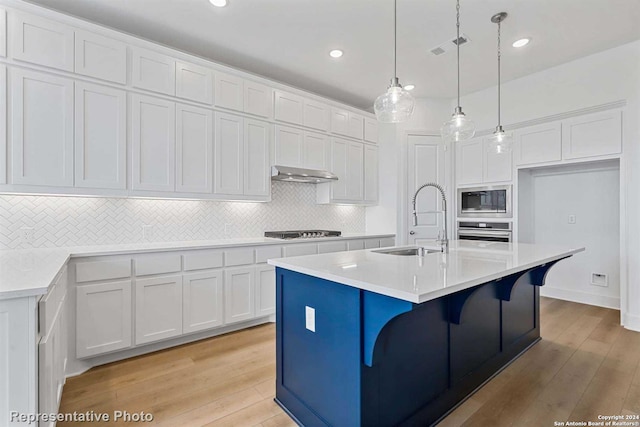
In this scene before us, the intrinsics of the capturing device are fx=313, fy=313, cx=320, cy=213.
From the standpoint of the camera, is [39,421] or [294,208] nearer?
[39,421]

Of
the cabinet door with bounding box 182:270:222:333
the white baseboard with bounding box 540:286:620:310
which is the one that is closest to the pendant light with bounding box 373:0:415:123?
the cabinet door with bounding box 182:270:222:333

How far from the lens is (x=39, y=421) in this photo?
1.28m

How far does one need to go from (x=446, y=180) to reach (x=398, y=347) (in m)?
3.78

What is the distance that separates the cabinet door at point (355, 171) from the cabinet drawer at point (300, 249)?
1.13 m

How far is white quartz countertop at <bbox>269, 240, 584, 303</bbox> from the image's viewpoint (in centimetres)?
125

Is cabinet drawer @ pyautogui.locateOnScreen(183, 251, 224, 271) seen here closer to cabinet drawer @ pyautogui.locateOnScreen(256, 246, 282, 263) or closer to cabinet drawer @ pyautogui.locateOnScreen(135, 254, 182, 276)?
cabinet drawer @ pyautogui.locateOnScreen(135, 254, 182, 276)

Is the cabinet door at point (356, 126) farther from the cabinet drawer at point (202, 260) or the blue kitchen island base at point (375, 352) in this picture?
the blue kitchen island base at point (375, 352)

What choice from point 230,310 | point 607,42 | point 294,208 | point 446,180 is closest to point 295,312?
point 230,310

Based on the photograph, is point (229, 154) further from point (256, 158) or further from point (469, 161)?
point (469, 161)

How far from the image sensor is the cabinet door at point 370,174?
4781mm

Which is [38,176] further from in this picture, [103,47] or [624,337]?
[624,337]

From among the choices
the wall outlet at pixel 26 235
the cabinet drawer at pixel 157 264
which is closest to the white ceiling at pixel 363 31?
the wall outlet at pixel 26 235

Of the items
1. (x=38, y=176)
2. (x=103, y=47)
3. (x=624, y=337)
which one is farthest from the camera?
(x=624, y=337)

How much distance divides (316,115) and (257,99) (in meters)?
0.88
